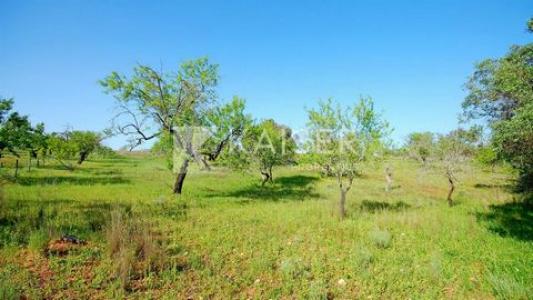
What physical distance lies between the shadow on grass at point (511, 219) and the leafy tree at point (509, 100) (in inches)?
108

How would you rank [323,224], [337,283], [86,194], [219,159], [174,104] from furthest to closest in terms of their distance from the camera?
1. [219,159]
2. [174,104]
3. [86,194]
4. [323,224]
5. [337,283]

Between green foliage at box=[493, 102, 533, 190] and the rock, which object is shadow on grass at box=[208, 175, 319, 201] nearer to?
green foliage at box=[493, 102, 533, 190]

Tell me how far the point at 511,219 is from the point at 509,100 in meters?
5.89

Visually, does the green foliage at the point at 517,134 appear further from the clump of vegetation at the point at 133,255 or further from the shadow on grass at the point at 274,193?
the shadow on grass at the point at 274,193

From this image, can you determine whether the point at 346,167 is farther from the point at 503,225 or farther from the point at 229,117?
the point at 229,117

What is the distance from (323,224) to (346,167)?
3291mm

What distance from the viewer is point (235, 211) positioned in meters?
14.9

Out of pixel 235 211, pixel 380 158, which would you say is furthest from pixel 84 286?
pixel 380 158

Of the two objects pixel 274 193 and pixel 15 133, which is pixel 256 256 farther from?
pixel 274 193

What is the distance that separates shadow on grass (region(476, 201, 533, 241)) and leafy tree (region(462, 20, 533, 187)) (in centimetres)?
274

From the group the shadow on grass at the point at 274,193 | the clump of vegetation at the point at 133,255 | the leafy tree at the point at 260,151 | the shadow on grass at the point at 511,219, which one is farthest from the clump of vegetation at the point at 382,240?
the leafy tree at the point at 260,151

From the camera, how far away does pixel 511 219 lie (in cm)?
1428

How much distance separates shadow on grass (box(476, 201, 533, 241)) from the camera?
38.6 feet

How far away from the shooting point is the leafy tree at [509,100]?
8375mm
